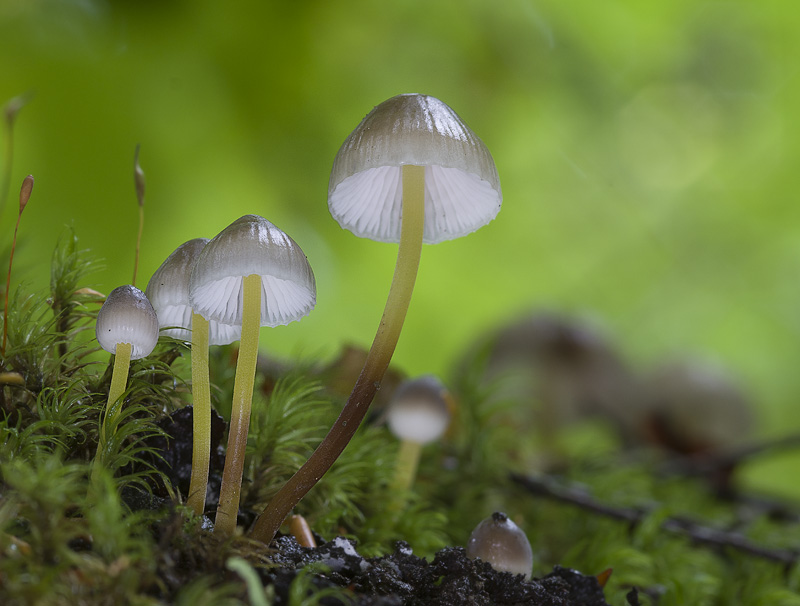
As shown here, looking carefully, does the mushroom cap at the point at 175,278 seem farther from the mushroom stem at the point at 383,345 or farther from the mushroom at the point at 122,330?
the mushroom stem at the point at 383,345

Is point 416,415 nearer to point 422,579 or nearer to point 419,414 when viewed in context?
point 419,414

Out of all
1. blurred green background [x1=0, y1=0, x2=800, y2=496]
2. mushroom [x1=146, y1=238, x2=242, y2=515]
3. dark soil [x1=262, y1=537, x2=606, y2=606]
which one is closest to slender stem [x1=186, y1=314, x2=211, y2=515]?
mushroom [x1=146, y1=238, x2=242, y2=515]

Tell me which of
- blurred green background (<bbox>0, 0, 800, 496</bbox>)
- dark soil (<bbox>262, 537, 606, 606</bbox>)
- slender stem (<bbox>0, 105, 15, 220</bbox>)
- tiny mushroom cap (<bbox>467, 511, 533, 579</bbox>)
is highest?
blurred green background (<bbox>0, 0, 800, 496</bbox>)

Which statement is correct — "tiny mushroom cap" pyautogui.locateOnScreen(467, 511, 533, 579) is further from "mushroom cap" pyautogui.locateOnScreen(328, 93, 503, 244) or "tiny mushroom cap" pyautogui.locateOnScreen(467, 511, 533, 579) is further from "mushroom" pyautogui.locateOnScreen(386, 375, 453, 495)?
"mushroom cap" pyautogui.locateOnScreen(328, 93, 503, 244)

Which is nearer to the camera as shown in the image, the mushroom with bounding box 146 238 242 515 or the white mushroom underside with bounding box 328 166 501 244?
the mushroom with bounding box 146 238 242 515

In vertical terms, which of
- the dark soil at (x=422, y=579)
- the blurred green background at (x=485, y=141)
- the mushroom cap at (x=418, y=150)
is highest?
the blurred green background at (x=485, y=141)

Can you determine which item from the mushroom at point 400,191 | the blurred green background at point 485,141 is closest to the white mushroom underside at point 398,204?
the mushroom at point 400,191
